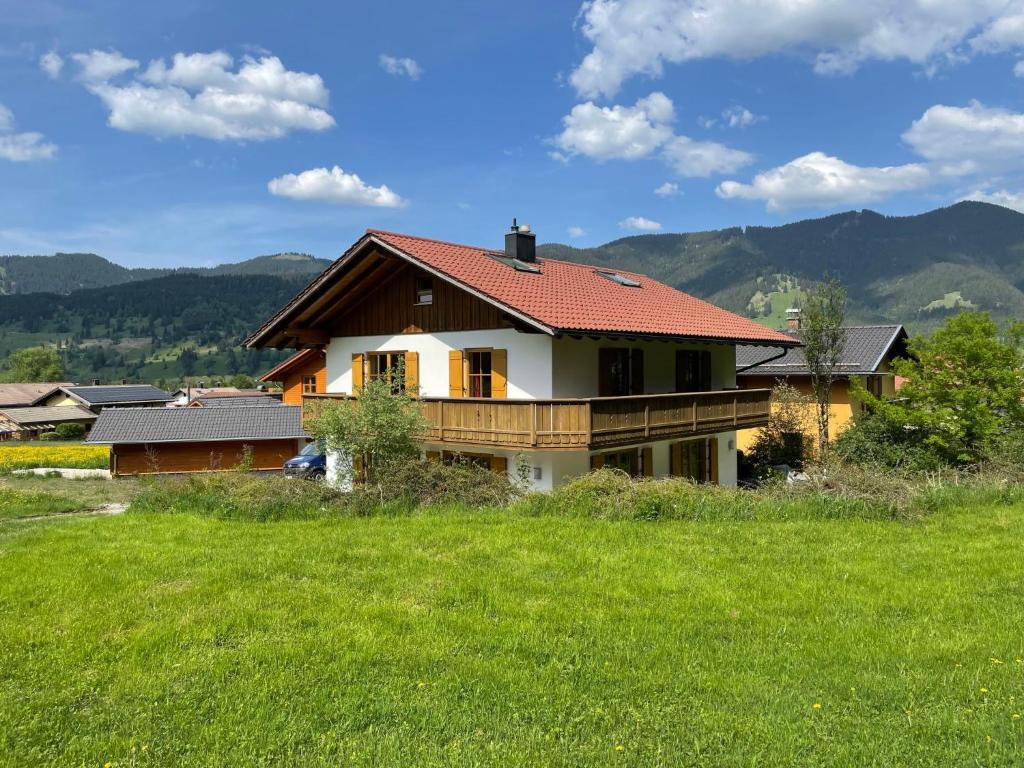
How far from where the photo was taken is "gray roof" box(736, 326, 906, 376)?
96.8 ft

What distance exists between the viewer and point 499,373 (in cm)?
1820

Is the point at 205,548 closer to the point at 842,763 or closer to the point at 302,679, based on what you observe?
the point at 302,679

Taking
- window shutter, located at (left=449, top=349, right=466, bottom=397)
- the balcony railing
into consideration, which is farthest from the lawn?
window shutter, located at (left=449, top=349, right=466, bottom=397)

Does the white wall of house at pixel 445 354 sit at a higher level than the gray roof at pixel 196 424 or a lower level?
higher

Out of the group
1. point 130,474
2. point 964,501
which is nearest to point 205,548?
point 964,501

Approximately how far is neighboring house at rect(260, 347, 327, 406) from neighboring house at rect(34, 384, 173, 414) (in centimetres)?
5041

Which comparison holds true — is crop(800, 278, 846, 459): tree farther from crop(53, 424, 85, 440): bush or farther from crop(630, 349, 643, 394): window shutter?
crop(53, 424, 85, 440): bush

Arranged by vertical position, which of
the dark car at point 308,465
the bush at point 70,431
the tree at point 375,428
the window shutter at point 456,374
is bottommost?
the bush at point 70,431

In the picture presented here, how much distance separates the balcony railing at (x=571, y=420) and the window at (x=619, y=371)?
181cm

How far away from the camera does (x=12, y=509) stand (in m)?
17.9

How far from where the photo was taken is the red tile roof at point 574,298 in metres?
16.9

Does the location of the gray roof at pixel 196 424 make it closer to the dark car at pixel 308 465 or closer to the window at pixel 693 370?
the dark car at pixel 308 465

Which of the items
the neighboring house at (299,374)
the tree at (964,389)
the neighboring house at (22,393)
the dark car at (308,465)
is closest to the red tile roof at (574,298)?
the tree at (964,389)

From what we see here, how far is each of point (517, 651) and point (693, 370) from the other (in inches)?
667
